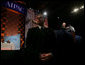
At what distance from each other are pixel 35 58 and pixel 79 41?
5.15ft

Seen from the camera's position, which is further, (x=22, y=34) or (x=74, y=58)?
(x=22, y=34)

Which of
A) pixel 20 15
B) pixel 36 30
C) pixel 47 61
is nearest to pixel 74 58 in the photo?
pixel 47 61

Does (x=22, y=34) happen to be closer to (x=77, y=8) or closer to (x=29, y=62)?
(x=77, y=8)

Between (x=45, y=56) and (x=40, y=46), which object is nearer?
(x=45, y=56)

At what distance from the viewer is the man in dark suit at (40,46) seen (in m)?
1.62

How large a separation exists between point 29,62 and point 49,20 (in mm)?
6997

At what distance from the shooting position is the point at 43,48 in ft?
5.66

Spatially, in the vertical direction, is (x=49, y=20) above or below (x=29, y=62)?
above

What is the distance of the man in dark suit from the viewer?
1.62m

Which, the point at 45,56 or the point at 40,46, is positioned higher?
the point at 40,46

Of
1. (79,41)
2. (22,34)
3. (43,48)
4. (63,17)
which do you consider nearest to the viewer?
(43,48)

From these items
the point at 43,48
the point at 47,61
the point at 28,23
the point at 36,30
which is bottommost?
the point at 47,61

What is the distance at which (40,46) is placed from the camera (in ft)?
5.72

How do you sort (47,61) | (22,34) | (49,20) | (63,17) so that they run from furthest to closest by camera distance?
(49,20), (63,17), (22,34), (47,61)
